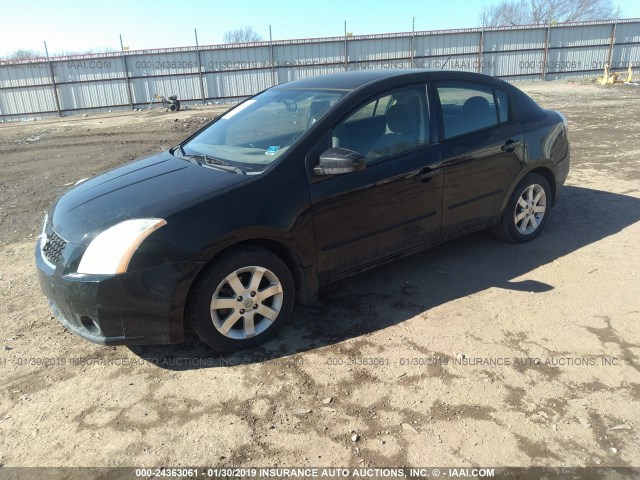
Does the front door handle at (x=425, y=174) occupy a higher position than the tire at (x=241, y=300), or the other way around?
the front door handle at (x=425, y=174)

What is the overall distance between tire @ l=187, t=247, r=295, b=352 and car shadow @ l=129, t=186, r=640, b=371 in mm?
137

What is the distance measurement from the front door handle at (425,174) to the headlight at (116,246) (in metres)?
1.99

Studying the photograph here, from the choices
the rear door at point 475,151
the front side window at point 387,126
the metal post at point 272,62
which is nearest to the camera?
the front side window at point 387,126

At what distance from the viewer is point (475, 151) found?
4.30 meters

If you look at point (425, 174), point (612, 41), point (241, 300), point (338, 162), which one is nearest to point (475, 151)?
point (425, 174)

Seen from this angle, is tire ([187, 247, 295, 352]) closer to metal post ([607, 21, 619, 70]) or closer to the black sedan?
the black sedan

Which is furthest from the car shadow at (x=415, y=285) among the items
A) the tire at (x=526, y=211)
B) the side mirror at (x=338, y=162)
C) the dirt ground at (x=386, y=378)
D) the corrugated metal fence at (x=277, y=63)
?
the corrugated metal fence at (x=277, y=63)

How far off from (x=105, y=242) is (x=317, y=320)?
1.62 metres

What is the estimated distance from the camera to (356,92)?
380cm

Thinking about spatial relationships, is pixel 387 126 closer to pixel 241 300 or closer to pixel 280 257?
pixel 280 257

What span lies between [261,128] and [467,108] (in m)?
1.82

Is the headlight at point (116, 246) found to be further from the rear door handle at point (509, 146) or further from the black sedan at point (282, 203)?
the rear door handle at point (509, 146)

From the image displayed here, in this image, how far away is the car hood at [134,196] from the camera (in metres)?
3.10

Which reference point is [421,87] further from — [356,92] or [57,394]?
[57,394]
